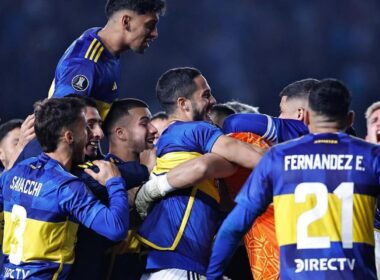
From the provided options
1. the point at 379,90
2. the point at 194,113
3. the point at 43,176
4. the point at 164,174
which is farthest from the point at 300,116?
the point at 379,90

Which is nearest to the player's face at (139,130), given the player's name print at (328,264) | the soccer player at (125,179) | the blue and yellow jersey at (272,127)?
the soccer player at (125,179)

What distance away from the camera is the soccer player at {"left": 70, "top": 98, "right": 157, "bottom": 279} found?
12.9ft

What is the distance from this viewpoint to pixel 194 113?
3965 mm

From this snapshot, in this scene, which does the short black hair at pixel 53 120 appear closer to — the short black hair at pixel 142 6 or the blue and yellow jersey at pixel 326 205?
the blue and yellow jersey at pixel 326 205

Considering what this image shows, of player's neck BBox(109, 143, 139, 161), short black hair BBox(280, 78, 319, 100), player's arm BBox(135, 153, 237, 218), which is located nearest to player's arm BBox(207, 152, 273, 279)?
player's arm BBox(135, 153, 237, 218)

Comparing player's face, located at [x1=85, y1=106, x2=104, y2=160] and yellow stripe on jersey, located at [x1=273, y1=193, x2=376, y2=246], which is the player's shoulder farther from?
yellow stripe on jersey, located at [x1=273, y1=193, x2=376, y2=246]

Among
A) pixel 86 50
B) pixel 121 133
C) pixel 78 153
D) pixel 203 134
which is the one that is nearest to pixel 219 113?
pixel 121 133

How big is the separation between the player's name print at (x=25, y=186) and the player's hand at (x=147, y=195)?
1.66 ft

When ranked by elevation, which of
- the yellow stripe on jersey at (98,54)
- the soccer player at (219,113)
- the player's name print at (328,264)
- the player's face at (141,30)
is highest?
the player's face at (141,30)

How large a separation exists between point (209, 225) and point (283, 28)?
7.04 metres

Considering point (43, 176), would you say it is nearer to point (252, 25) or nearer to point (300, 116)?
point (300, 116)

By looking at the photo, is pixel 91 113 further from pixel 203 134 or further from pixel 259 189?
pixel 259 189

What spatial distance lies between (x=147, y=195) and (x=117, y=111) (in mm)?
830

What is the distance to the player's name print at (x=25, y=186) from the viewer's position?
366 cm
